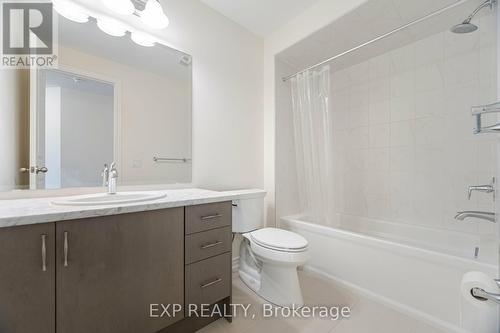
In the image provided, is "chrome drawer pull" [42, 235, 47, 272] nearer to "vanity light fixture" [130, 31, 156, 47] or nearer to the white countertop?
the white countertop

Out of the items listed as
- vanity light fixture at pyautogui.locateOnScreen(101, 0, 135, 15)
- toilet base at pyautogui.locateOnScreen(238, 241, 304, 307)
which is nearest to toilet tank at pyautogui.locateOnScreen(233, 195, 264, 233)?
toilet base at pyautogui.locateOnScreen(238, 241, 304, 307)

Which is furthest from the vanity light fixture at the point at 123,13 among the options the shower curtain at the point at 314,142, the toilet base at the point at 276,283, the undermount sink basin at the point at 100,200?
the toilet base at the point at 276,283

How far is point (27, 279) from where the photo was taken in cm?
76

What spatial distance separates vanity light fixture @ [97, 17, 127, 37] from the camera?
4.63 ft

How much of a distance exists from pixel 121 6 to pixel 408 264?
2520 mm

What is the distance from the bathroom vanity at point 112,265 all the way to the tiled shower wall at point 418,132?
1474 mm

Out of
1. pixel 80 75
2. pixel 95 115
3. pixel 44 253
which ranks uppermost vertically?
pixel 80 75

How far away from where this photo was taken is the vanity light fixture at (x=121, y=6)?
1.34 metres

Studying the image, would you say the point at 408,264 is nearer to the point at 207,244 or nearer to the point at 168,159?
the point at 207,244

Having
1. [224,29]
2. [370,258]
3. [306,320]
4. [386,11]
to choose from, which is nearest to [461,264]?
[370,258]

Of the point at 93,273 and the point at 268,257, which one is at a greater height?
the point at 93,273

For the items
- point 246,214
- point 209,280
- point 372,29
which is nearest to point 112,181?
point 209,280

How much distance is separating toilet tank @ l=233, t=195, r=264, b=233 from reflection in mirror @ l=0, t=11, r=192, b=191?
19.1 inches

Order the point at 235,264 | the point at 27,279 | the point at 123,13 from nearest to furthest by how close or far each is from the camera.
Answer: the point at 27,279 < the point at 123,13 < the point at 235,264
